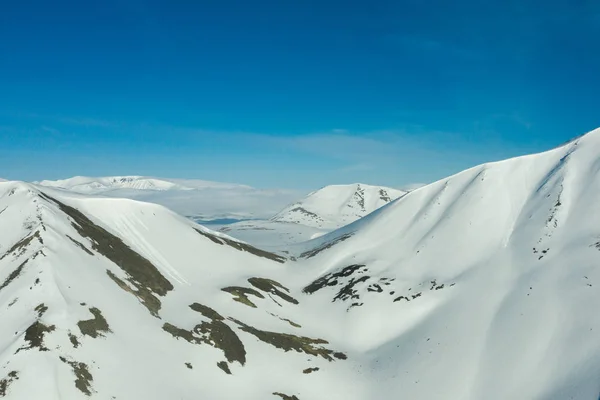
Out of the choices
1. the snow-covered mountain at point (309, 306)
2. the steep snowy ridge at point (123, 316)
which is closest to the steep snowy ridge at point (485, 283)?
the snow-covered mountain at point (309, 306)

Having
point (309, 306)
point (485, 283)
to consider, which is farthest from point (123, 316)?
point (485, 283)

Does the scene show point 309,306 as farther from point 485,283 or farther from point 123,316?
point 123,316

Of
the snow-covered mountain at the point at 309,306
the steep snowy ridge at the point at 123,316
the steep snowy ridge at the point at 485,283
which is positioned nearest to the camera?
the steep snowy ridge at the point at 123,316

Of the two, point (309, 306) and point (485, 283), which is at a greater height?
point (485, 283)

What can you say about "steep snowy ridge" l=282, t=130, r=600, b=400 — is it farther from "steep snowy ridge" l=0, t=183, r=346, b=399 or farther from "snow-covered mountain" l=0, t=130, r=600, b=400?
"steep snowy ridge" l=0, t=183, r=346, b=399

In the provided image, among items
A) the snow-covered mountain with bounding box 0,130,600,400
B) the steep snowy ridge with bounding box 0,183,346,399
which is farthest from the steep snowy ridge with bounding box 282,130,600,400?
the steep snowy ridge with bounding box 0,183,346,399

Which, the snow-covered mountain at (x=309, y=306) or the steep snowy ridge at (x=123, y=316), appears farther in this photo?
the snow-covered mountain at (x=309, y=306)

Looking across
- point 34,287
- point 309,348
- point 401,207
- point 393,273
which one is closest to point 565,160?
point 401,207

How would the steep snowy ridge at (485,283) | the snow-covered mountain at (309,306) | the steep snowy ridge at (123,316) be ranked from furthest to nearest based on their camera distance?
the steep snowy ridge at (485,283), the snow-covered mountain at (309,306), the steep snowy ridge at (123,316)

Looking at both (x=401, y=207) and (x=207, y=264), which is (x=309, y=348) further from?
(x=401, y=207)

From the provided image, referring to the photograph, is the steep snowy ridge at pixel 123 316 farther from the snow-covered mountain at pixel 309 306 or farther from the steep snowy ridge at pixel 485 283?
the steep snowy ridge at pixel 485 283
